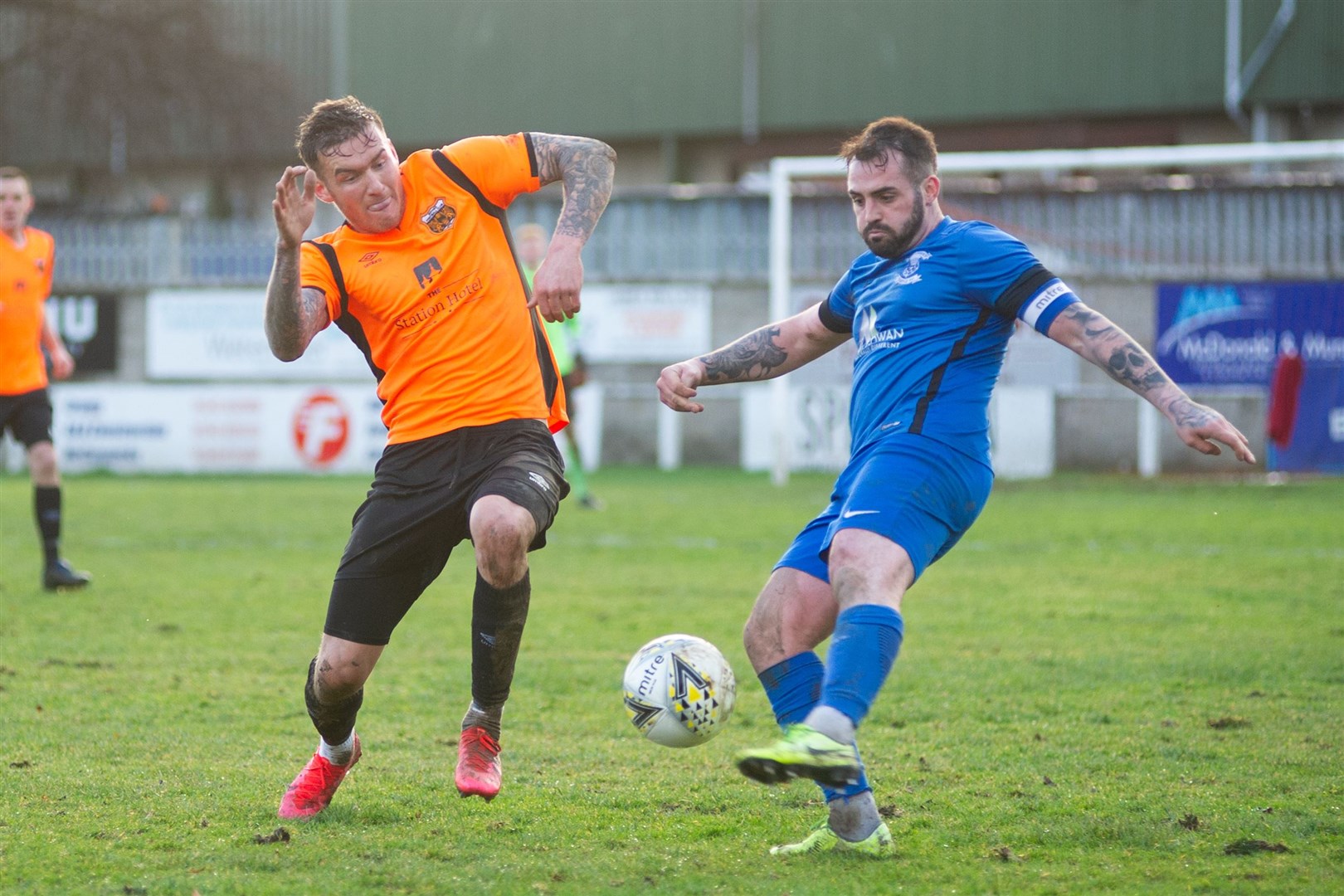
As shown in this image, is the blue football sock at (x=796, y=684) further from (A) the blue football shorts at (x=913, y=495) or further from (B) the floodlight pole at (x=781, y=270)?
(B) the floodlight pole at (x=781, y=270)

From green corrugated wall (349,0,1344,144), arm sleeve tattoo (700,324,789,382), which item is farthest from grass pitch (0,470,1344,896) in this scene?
green corrugated wall (349,0,1344,144)

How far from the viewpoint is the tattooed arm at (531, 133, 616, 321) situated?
4.26 m

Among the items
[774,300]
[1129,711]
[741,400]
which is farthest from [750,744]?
[741,400]

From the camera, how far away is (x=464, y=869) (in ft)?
12.6

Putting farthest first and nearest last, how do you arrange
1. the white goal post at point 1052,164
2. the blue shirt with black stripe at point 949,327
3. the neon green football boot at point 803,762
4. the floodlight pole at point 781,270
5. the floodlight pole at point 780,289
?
1. the floodlight pole at point 780,289
2. the floodlight pole at point 781,270
3. the white goal post at point 1052,164
4. the blue shirt with black stripe at point 949,327
5. the neon green football boot at point 803,762

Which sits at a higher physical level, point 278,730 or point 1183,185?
point 1183,185

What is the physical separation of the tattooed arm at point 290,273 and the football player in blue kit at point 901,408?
5.08ft

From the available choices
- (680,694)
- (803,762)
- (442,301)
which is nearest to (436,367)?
(442,301)

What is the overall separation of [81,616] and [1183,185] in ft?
53.6

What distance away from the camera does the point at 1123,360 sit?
3895 millimetres

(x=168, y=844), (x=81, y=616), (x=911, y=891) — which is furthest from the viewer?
(x=81, y=616)

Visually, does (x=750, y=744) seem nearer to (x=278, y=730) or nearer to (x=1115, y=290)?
(x=278, y=730)

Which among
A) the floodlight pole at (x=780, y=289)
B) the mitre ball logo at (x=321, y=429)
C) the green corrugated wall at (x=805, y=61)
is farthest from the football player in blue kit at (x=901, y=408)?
the green corrugated wall at (x=805, y=61)

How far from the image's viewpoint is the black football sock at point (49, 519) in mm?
9492
